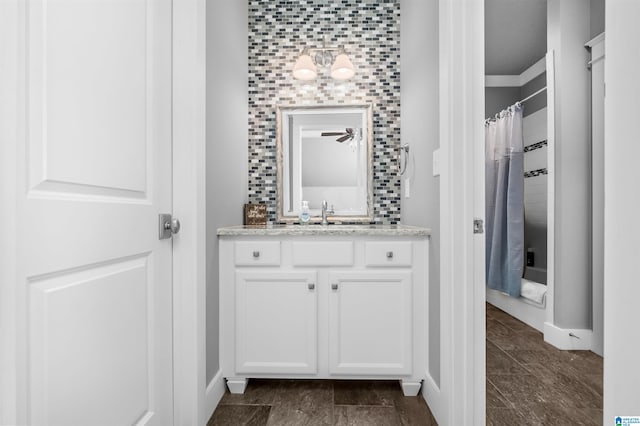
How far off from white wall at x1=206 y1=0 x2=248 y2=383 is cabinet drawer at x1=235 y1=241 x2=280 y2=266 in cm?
13

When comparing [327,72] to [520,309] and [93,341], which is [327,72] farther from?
[520,309]

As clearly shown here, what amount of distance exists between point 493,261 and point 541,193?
879mm

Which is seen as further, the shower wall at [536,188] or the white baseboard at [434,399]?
the shower wall at [536,188]

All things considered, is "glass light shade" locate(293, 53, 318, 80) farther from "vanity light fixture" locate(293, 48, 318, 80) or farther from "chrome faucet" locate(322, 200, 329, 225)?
"chrome faucet" locate(322, 200, 329, 225)

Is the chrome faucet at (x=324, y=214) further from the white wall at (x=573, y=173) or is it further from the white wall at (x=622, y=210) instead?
the white wall at (x=622, y=210)

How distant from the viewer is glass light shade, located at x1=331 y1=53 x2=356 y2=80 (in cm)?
229

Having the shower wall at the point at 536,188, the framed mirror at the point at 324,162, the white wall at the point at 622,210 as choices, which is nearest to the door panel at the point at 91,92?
the white wall at the point at 622,210

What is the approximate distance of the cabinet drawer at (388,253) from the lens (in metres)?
1.75

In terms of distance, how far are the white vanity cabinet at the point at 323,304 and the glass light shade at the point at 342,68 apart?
1.18 m

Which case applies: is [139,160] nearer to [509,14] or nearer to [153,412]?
[153,412]

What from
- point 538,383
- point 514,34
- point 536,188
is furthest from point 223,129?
point 536,188

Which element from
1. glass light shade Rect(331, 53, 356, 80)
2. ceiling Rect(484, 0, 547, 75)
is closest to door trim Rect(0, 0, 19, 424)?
glass light shade Rect(331, 53, 356, 80)

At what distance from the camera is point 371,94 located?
241 cm

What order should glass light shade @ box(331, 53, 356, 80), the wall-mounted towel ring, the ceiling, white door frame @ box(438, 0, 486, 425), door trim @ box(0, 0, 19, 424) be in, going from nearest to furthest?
1. door trim @ box(0, 0, 19, 424)
2. white door frame @ box(438, 0, 486, 425)
3. the wall-mounted towel ring
4. glass light shade @ box(331, 53, 356, 80)
5. the ceiling
